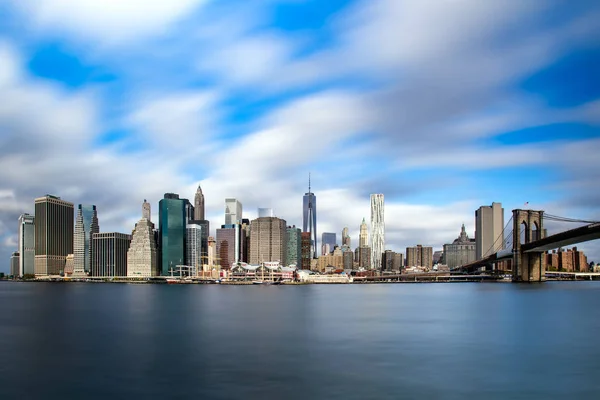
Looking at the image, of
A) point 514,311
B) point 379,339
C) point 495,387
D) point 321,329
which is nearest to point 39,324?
point 321,329

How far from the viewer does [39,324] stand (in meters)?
47.7

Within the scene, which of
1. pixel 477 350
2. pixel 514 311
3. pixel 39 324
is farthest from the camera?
pixel 514 311

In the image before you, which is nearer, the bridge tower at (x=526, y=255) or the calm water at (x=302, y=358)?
the calm water at (x=302, y=358)

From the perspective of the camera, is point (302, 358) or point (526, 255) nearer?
point (302, 358)

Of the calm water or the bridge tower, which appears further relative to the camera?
the bridge tower

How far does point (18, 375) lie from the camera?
2528 cm

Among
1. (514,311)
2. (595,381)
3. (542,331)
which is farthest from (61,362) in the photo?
(514,311)

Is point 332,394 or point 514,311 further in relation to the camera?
point 514,311

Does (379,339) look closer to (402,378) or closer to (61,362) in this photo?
(402,378)

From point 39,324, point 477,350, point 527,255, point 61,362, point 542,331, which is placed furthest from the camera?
point 527,255

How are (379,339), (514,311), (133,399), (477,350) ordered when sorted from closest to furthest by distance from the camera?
(133,399) → (477,350) → (379,339) → (514,311)

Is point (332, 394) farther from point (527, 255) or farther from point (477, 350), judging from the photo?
point (527, 255)

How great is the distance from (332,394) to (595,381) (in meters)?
12.6

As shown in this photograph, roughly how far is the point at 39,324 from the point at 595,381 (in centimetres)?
4402
